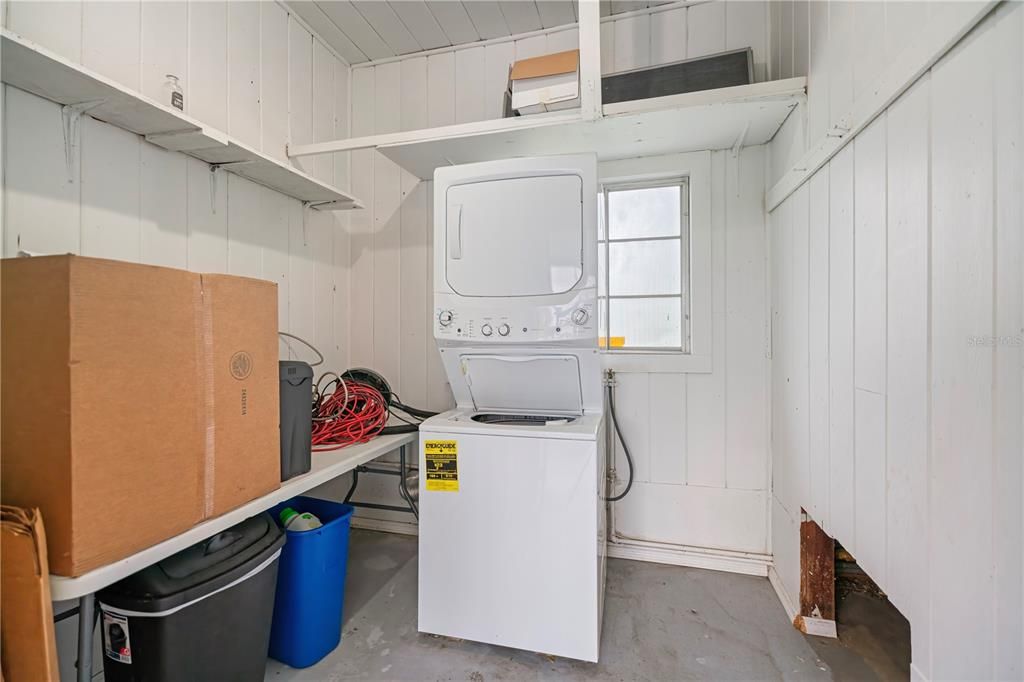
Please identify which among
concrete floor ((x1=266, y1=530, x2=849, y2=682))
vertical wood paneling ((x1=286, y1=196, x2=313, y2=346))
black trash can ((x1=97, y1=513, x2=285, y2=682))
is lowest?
concrete floor ((x1=266, y1=530, x2=849, y2=682))

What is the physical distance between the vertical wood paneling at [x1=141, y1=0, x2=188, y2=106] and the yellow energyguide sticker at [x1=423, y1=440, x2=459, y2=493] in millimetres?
1669

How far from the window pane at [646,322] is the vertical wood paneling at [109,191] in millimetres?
2132

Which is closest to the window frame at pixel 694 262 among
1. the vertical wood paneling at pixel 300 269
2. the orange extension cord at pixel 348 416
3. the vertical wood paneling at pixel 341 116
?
the orange extension cord at pixel 348 416

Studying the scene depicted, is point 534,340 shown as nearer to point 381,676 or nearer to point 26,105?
point 381,676

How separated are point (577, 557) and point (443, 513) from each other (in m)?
0.53

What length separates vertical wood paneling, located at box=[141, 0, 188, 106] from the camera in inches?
60.6

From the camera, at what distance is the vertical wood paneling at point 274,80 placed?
2.07m

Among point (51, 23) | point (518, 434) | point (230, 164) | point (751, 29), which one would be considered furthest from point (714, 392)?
point (51, 23)

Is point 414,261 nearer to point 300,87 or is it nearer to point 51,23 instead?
point 300,87

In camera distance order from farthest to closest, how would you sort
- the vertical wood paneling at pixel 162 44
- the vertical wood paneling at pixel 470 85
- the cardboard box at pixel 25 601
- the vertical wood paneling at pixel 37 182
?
the vertical wood paneling at pixel 470 85
the vertical wood paneling at pixel 162 44
the vertical wood paneling at pixel 37 182
the cardboard box at pixel 25 601

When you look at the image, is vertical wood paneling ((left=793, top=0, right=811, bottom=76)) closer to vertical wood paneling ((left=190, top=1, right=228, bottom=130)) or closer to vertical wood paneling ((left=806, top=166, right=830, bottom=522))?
vertical wood paneling ((left=806, top=166, right=830, bottom=522))

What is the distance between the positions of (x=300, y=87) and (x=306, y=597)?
2.51 meters

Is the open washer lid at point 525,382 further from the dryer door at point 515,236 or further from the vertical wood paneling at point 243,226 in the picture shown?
the vertical wood paneling at point 243,226

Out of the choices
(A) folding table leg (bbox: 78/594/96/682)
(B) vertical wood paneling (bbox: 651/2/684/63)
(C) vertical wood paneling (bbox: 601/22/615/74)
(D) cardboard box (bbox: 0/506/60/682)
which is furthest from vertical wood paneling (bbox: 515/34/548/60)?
(A) folding table leg (bbox: 78/594/96/682)
